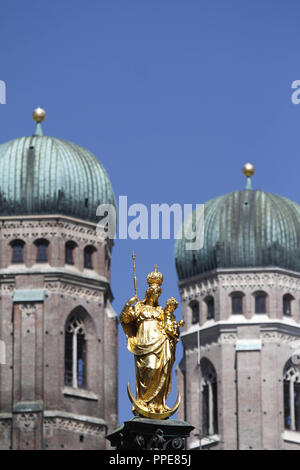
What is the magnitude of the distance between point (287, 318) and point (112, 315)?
996cm

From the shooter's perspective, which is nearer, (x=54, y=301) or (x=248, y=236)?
(x=54, y=301)

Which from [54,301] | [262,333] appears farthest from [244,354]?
[54,301]

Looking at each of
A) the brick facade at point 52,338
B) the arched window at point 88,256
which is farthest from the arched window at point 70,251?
A: the arched window at point 88,256

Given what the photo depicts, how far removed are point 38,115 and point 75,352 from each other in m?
12.0

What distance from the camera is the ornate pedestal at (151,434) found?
38.4 metres

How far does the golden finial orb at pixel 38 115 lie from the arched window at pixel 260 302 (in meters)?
13.6

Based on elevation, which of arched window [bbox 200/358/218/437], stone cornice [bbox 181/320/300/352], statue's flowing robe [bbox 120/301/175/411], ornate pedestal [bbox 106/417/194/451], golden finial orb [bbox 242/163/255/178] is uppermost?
golden finial orb [bbox 242/163/255/178]

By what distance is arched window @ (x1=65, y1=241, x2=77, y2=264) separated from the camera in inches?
3735

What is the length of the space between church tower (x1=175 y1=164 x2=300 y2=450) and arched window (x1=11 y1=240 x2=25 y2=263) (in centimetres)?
1093

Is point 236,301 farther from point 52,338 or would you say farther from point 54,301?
point 52,338

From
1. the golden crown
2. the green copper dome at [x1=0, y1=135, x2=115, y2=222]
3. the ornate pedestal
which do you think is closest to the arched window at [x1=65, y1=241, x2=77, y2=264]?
the green copper dome at [x1=0, y1=135, x2=115, y2=222]

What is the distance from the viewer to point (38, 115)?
97.9 m

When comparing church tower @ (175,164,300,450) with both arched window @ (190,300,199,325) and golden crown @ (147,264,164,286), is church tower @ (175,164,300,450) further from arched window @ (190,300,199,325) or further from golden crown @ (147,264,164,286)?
golden crown @ (147,264,164,286)

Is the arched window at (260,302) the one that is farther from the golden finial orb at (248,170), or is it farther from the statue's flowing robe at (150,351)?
the statue's flowing robe at (150,351)
